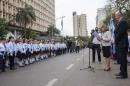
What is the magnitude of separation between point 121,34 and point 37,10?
116018 mm

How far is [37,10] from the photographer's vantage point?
128 m

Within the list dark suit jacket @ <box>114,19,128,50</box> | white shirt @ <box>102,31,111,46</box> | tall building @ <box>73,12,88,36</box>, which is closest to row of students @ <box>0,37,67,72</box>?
tall building @ <box>73,12,88,36</box>

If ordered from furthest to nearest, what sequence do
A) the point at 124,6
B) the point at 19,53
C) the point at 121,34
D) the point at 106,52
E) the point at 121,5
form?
the point at 121,5
the point at 124,6
the point at 19,53
the point at 106,52
the point at 121,34

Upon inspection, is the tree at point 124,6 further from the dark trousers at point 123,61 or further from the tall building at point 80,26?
the dark trousers at point 123,61

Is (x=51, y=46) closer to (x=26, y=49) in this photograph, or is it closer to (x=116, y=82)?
(x=26, y=49)

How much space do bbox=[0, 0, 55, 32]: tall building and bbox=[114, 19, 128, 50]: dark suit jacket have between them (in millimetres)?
72740

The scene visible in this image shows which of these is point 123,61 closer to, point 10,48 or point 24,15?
point 10,48

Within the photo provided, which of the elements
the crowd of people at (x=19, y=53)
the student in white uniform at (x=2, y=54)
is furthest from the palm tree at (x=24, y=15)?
the student in white uniform at (x=2, y=54)

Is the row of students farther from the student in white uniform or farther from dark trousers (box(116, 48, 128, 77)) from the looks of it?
dark trousers (box(116, 48, 128, 77))

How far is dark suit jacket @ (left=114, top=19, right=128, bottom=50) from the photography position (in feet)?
43.2

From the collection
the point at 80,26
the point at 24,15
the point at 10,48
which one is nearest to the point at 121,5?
the point at 80,26

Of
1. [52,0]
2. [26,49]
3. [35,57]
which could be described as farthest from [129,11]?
[52,0]

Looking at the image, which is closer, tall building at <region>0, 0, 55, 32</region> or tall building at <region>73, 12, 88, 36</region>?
tall building at <region>73, 12, 88, 36</region>

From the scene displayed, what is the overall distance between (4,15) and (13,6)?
811 cm
